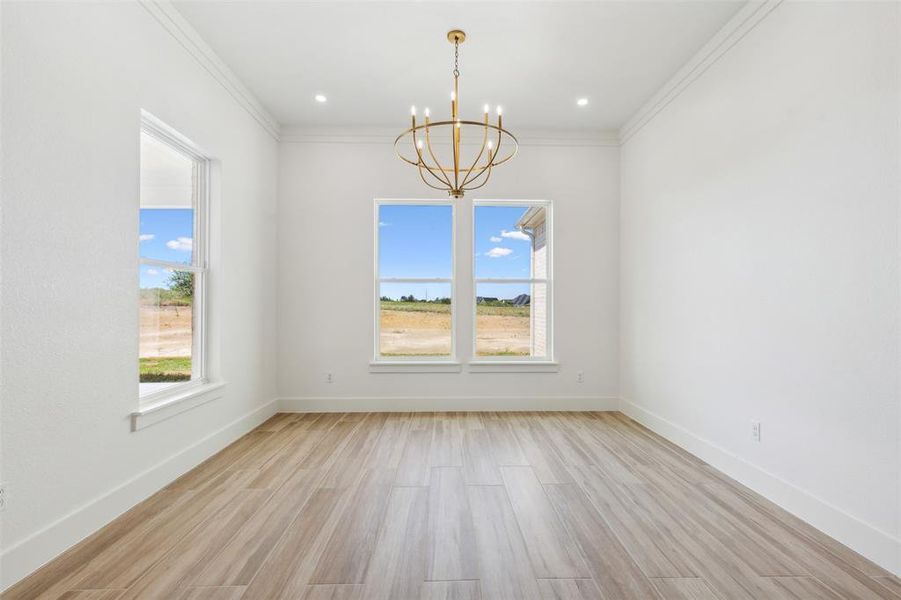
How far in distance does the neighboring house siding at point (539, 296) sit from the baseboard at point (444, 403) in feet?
1.81

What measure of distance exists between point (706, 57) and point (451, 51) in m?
1.83

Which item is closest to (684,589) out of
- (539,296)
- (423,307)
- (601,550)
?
(601,550)

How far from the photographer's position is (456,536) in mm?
2084

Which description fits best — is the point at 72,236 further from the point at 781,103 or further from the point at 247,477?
the point at 781,103

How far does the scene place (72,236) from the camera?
6.58ft

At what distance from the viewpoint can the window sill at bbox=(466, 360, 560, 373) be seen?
4594 mm

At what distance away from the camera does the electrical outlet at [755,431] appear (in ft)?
8.63

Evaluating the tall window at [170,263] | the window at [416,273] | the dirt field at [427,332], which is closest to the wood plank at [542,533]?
the dirt field at [427,332]

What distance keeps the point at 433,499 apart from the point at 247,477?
1270 millimetres

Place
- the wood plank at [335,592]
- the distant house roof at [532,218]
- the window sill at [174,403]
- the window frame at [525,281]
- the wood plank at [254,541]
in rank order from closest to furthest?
the wood plank at [335,592], the wood plank at [254,541], the window sill at [174,403], the window frame at [525,281], the distant house roof at [532,218]

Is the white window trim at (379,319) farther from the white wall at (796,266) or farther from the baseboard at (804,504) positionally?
the baseboard at (804,504)

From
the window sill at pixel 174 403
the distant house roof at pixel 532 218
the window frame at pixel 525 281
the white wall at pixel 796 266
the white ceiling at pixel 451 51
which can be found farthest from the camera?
the distant house roof at pixel 532 218

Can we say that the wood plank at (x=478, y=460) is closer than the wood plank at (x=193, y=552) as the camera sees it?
No

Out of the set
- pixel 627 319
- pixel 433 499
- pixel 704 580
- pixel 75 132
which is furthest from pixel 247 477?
pixel 627 319
